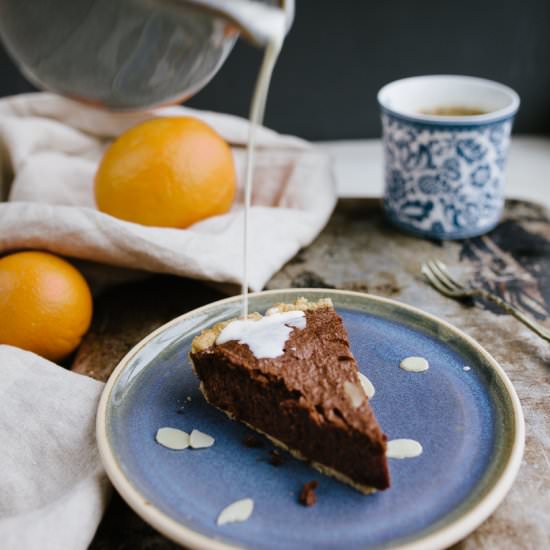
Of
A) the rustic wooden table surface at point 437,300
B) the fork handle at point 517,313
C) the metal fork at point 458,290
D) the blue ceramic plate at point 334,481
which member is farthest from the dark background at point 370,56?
the blue ceramic plate at point 334,481

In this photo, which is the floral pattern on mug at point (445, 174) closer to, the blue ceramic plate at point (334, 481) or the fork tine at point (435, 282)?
the fork tine at point (435, 282)

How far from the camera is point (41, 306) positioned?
1.14 metres

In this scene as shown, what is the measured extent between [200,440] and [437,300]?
0.55m

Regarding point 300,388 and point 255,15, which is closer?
point 255,15

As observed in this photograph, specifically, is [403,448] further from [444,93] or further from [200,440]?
[444,93]

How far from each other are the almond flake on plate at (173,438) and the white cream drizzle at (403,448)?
0.84 ft

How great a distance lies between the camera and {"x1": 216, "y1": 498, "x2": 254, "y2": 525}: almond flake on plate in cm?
80

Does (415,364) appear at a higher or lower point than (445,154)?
lower

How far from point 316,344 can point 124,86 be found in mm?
416

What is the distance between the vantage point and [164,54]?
78cm

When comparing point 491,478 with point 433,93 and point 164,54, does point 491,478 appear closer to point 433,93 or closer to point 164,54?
point 164,54

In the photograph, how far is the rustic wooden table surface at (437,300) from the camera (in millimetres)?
842

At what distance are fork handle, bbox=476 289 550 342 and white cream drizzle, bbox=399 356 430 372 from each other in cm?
21

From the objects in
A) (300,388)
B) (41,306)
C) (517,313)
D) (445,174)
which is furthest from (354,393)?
(445,174)
